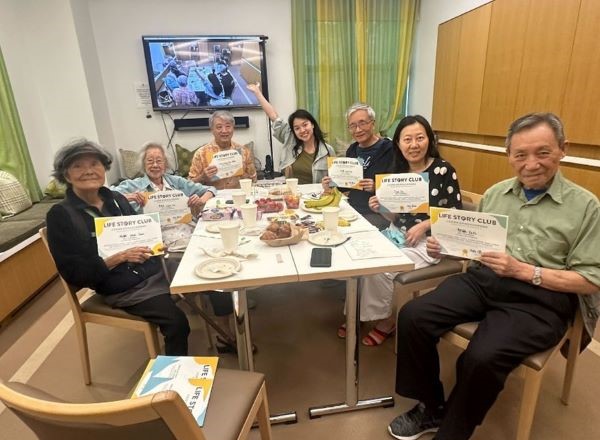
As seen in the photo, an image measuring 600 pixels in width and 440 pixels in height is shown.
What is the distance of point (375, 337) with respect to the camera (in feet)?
6.66

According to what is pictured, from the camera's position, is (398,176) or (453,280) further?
(398,176)

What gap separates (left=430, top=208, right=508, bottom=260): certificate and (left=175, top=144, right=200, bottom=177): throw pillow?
3.76 m

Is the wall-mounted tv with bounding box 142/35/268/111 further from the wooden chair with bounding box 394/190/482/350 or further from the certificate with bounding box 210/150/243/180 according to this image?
the wooden chair with bounding box 394/190/482/350

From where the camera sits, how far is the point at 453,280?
1.55 metres

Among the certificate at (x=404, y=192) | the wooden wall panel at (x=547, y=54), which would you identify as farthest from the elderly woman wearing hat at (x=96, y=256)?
the wooden wall panel at (x=547, y=54)

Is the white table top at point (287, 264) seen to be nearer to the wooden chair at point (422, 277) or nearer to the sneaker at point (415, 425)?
the wooden chair at point (422, 277)

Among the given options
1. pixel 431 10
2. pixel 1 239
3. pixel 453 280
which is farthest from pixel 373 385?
pixel 431 10

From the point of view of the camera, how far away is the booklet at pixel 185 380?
104cm

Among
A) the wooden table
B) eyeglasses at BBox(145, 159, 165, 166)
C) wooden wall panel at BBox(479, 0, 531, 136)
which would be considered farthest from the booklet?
wooden wall panel at BBox(479, 0, 531, 136)

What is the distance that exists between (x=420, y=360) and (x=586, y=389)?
0.93 metres

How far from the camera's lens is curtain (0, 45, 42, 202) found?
3266 mm

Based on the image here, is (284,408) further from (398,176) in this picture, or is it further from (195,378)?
(398,176)

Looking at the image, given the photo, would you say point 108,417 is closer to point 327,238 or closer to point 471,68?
point 327,238

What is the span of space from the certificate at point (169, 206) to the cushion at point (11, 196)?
210cm
